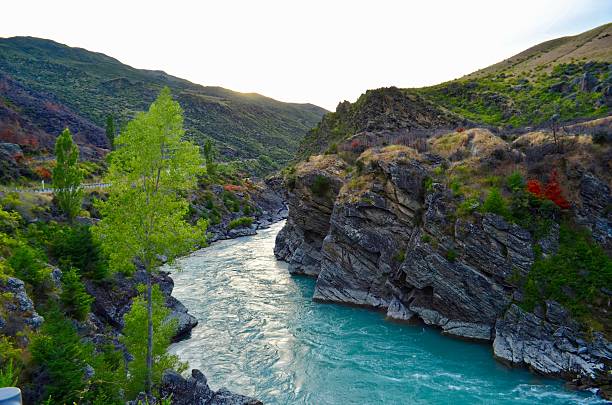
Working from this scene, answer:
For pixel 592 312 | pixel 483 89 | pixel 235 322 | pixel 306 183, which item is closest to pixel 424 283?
pixel 592 312

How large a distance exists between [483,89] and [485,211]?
63370 mm

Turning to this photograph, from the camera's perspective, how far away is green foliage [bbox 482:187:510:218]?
2916 cm

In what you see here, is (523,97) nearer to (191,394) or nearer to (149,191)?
(149,191)

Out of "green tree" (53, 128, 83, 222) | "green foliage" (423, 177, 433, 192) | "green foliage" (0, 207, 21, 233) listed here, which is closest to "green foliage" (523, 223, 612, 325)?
"green foliage" (423, 177, 433, 192)

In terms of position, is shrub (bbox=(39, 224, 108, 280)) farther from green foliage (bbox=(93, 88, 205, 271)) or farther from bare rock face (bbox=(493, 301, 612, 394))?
bare rock face (bbox=(493, 301, 612, 394))

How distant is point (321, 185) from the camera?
153 feet

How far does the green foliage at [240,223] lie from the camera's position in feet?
238

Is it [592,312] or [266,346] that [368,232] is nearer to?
[266,346]

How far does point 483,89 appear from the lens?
83.1m

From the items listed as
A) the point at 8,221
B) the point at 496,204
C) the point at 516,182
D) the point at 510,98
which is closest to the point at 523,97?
the point at 510,98

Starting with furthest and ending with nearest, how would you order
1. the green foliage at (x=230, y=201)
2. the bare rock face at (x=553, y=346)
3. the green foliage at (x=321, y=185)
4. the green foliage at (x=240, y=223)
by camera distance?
the green foliage at (x=230, y=201) < the green foliage at (x=240, y=223) < the green foliage at (x=321, y=185) < the bare rock face at (x=553, y=346)

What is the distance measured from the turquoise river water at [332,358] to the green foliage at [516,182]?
11750mm

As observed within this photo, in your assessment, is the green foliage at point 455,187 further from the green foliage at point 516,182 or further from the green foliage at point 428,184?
the green foliage at point 516,182

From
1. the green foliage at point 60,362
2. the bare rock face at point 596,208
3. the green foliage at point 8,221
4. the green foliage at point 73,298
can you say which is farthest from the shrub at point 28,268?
the bare rock face at point 596,208
